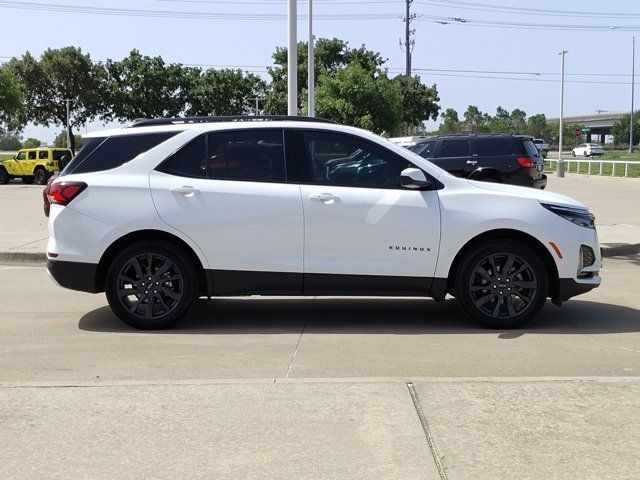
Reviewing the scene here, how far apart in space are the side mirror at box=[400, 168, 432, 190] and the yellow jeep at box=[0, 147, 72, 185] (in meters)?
31.3

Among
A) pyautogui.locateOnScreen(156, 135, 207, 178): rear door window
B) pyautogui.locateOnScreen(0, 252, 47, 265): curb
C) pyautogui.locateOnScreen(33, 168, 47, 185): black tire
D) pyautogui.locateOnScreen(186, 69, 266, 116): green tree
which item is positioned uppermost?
pyautogui.locateOnScreen(186, 69, 266, 116): green tree

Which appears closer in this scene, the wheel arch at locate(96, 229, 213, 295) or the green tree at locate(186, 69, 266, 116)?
the wheel arch at locate(96, 229, 213, 295)

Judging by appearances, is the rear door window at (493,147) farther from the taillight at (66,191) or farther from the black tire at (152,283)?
the taillight at (66,191)

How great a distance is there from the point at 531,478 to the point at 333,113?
38451 millimetres

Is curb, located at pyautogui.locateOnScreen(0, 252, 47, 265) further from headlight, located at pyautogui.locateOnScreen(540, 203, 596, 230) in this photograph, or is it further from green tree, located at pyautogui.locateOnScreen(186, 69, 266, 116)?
green tree, located at pyautogui.locateOnScreen(186, 69, 266, 116)

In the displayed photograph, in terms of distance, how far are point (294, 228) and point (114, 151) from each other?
5.75ft

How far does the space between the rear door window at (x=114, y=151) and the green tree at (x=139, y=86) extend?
65.4 m

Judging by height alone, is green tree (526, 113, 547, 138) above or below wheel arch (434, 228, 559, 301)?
above

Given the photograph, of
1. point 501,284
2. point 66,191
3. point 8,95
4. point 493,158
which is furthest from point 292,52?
point 8,95

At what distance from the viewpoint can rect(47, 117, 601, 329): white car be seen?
22.1 ft

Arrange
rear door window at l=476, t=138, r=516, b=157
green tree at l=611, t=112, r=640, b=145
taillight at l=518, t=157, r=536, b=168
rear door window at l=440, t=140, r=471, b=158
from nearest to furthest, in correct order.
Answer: taillight at l=518, t=157, r=536, b=168 < rear door window at l=476, t=138, r=516, b=157 < rear door window at l=440, t=140, r=471, b=158 < green tree at l=611, t=112, r=640, b=145

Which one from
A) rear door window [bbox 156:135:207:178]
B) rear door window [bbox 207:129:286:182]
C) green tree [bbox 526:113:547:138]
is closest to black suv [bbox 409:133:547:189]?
rear door window [bbox 207:129:286:182]

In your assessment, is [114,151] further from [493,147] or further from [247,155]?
[493,147]

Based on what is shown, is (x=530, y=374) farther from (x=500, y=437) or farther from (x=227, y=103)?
(x=227, y=103)
